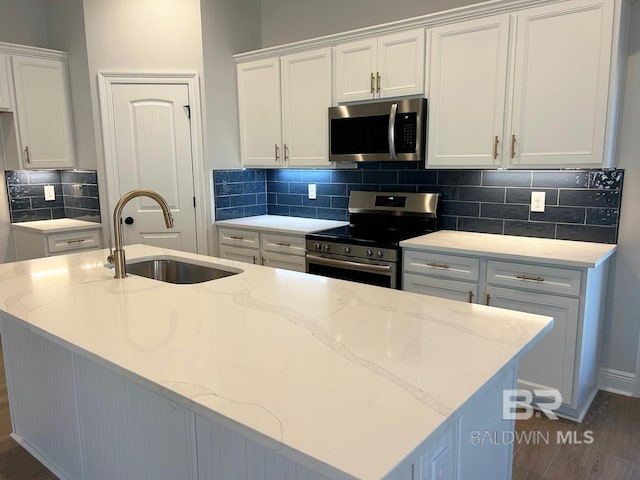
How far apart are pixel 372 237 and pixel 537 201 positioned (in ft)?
3.47

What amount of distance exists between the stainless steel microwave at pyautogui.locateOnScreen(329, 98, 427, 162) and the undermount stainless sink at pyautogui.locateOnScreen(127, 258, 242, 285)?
57.6 inches

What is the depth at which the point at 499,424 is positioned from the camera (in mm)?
1542

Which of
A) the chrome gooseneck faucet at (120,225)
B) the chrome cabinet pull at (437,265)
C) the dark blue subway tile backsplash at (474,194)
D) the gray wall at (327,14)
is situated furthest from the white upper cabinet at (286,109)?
the chrome gooseneck faucet at (120,225)

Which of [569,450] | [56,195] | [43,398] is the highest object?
[56,195]

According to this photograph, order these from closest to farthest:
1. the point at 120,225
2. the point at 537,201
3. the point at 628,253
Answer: the point at 120,225 < the point at 628,253 < the point at 537,201

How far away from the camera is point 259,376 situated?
3.73ft

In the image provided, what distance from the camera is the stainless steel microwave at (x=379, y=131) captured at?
10.2 ft

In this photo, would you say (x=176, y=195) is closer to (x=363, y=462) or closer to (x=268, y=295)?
(x=268, y=295)

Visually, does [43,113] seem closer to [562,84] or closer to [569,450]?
[562,84]

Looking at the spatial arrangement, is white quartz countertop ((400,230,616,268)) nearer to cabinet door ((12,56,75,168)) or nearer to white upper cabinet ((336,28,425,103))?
white upper cabinet ((336,28,425,103))

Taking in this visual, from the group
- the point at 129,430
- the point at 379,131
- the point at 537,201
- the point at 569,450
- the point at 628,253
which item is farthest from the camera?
the point at 379,131

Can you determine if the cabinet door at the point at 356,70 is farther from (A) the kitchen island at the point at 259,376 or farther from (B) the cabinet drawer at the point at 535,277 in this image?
(A) the kitchen island at the point at 259,376

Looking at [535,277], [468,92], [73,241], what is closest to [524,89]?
[468,92]

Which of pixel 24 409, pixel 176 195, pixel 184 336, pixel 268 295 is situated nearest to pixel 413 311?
pixel 268 295
